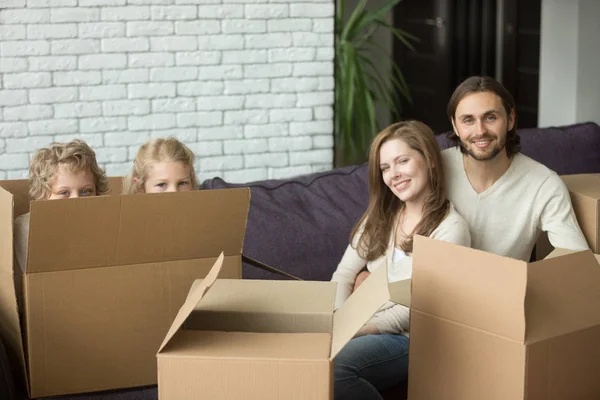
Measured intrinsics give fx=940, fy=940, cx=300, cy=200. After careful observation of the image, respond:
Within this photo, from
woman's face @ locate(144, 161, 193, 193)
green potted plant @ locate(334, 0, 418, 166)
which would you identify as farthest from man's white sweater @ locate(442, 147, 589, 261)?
green potted plant @ locate(334, 0, 418, 166)

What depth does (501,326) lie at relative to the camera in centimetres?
158

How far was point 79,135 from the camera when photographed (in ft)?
13.0

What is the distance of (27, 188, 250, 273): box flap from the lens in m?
1.77

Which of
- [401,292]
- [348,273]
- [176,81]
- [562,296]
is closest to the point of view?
[562,296]

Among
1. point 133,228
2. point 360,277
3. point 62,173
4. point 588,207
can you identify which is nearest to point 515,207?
point 588,207

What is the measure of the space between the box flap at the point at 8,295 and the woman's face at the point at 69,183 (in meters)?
0.31

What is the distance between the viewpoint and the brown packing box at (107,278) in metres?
1.80

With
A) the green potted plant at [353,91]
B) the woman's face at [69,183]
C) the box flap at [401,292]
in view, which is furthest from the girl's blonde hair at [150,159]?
the green potted plant at [353,91]

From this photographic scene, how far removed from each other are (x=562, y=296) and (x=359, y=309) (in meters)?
0.37

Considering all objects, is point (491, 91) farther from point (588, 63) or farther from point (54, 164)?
point (588, 63)

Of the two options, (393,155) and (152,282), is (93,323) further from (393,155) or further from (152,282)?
(393,155)

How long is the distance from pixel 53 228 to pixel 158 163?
57 centimetres

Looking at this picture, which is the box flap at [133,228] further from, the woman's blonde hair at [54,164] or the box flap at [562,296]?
the box flap at [562,296]

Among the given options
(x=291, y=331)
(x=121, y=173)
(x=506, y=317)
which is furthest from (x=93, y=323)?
(x=121, y=173)
